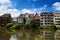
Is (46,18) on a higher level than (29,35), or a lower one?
higher

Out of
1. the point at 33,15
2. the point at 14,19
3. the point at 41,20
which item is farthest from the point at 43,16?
the point at 14,19

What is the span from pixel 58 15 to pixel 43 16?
6431 mm

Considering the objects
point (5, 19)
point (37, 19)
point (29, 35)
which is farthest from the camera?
point (5, 19)

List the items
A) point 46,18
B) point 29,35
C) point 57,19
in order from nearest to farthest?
point 29,35 < point 57,19 < point 46,18

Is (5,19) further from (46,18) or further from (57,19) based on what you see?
(57,19)

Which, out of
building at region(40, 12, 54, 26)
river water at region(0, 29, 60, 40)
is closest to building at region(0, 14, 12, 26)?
building at region(40, 12, 54, 26)

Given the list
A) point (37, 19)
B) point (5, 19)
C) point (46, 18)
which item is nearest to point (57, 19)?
point (46, 18)

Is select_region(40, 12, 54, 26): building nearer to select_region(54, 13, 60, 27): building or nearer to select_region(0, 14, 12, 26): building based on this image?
select_region(54, 13, 60, 27): building

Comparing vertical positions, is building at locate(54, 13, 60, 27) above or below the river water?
above

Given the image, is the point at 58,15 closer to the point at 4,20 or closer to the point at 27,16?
the point at 27,16

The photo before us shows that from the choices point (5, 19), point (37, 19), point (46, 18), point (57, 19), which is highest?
point (46, 18)


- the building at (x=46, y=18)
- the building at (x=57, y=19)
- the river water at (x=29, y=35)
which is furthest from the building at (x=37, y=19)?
the river water at (x=29, y=35)

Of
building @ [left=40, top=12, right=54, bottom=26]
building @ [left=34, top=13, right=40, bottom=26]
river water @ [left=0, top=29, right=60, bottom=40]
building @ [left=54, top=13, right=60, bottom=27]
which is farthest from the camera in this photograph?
building @ [left=34, top=13, right=40, bottom=26]

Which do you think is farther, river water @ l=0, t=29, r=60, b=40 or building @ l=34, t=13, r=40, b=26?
building @ l=34, t=13, r=40, b=26
